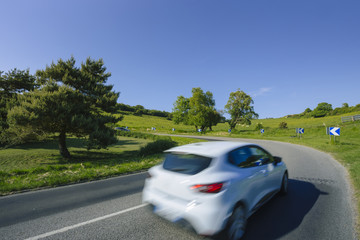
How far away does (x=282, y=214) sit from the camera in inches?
154

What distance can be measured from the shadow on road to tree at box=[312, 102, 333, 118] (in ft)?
295

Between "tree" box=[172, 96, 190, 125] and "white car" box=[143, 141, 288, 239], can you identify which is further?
"tree" box=[172, 96, 190, 125]

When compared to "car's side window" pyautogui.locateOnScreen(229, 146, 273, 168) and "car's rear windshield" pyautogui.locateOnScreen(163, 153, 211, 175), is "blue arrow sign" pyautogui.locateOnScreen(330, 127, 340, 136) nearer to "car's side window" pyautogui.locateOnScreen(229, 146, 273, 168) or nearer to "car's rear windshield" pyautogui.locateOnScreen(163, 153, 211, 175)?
"car's side window" pyautogui.locateOnScreen(229, 146, 273, 168)

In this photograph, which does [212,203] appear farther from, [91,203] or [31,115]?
[31,115]

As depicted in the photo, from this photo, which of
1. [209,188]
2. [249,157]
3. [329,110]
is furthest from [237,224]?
[329,110]

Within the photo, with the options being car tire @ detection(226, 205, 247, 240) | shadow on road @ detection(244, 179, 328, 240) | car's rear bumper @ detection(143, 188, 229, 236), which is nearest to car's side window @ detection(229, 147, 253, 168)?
car tire @ detection(226, 205, 247, 240)

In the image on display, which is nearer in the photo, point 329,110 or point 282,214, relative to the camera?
point 282,214

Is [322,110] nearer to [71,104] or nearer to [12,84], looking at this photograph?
[71,104]

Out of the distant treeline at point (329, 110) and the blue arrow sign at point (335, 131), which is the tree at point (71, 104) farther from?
the distant treeline at point (329, 110)

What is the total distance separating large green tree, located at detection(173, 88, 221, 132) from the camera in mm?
47938

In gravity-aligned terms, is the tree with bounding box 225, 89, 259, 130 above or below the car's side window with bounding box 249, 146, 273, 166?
above

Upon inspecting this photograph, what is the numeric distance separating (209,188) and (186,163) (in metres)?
0.69

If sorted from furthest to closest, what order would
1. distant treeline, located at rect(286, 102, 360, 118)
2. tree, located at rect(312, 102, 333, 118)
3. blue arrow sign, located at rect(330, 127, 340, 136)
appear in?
tree, located at rect(312, 102, 333, 118) < distant treeline, located at rect(286, 102, 360, 118) < blue arrow sign, located at rect(330, 127, 340, 136)

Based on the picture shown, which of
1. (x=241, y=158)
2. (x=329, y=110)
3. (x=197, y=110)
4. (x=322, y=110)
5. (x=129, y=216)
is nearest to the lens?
(x=241, y=158)
